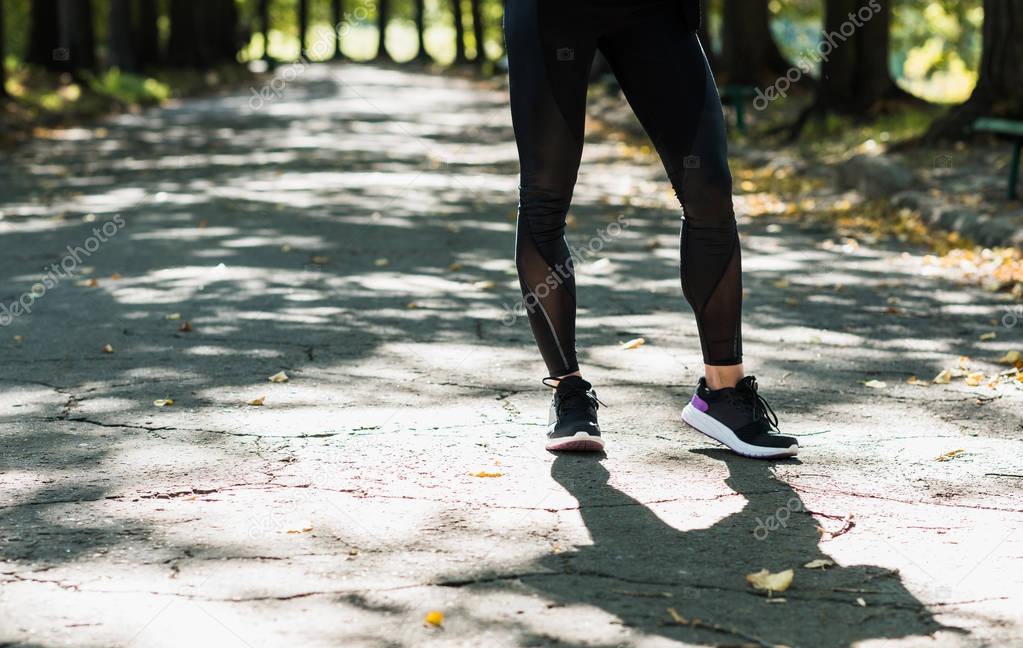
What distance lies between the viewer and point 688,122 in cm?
367

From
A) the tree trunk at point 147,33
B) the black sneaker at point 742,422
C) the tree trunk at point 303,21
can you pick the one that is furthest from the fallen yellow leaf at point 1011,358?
the tree trunk at point 303,21

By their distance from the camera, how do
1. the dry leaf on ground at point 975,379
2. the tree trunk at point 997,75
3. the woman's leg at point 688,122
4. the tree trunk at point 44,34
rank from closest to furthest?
the woman's leg at point 688,122, the dry leaf on ground at point 975,379, the tree trunk at point 997,75, the tree trunk at point 44,34

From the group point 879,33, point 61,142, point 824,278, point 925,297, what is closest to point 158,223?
point 824,278

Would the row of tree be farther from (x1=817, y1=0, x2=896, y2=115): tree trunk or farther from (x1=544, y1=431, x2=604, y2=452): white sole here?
(x1=544, y1=431, x2=604, y2=452): white sole

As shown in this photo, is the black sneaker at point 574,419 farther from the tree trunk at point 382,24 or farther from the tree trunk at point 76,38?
the tree trunk at point 382,24

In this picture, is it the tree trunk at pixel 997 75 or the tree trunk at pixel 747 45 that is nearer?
the tree trunk at pixel 997 75

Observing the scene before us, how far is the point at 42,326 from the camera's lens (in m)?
6.12

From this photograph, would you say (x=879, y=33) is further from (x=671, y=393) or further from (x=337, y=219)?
(x=671, y=393)

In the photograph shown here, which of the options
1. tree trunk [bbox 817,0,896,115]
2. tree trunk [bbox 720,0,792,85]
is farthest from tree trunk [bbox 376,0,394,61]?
tree trunk [bbox 817,0,896,115]

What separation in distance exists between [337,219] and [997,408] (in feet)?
20.4

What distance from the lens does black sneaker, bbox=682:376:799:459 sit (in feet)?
12.7

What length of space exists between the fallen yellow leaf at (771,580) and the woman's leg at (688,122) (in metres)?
1.07

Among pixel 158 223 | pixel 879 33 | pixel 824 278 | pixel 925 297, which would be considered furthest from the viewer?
pixel 879 33

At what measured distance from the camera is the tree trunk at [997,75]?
12352 millimetres
